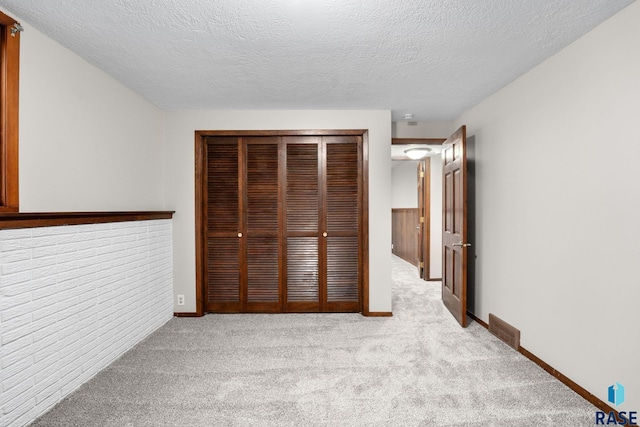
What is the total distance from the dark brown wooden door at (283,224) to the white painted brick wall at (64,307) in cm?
83

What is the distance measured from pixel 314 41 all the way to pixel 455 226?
2334mm

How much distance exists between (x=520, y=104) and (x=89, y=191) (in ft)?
11.4

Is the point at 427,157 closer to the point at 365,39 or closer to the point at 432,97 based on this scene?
the point at 432,97

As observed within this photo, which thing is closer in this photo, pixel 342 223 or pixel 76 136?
pixel 76 136

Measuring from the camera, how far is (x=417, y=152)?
16.3 feet

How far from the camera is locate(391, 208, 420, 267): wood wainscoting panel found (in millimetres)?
6734

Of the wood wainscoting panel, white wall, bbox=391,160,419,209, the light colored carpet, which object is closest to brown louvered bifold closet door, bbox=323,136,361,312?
the light colored carpet

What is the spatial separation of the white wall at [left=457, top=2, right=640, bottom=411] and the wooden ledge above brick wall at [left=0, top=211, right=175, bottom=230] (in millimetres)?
3293

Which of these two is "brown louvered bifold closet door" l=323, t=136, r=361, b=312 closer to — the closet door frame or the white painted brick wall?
the closet door frame

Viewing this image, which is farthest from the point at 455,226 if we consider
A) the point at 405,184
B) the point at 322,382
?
the point at 405,184

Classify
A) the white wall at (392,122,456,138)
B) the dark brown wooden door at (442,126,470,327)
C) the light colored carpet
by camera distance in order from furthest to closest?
the white wall at (392,122,456,138) < the dark brown wooden door at (442,126,470,327) < the light colored carpet

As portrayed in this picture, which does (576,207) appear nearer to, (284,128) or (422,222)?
(284,128)

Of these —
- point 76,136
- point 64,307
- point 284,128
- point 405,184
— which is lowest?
point 64,307

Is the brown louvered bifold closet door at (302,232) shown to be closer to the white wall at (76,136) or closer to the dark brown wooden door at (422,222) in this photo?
the white wall at (76,136)
